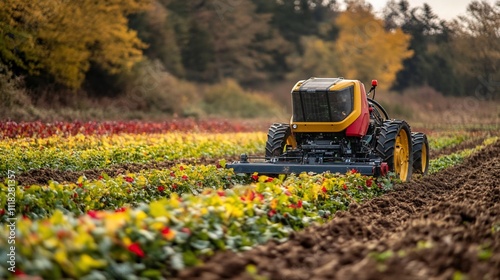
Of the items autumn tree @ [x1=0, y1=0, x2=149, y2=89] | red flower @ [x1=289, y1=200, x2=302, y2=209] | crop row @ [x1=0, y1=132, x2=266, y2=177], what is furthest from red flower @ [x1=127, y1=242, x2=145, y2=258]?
autumn tree @ [x1=0, y1=0, x2=149, y2=89]

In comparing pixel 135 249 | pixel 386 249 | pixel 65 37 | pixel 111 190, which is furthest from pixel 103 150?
pixel 65 37

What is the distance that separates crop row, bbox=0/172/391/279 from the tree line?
2226cm

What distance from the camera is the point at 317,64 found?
64125 millimetres

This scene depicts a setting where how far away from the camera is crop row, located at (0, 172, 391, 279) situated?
608cm

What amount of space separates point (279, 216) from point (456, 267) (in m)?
2.82

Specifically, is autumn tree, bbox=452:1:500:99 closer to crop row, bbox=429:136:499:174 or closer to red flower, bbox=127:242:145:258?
crop row, bbox=429:136:499:174

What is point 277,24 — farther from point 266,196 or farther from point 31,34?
point 266,196

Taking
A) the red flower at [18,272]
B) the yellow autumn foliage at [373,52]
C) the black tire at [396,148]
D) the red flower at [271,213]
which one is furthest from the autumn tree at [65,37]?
the red flower at [18,272]

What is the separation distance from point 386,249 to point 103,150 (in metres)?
12.5

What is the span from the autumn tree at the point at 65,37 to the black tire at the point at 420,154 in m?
17.4

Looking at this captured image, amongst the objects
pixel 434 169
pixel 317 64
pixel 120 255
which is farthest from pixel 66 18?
pixel 317 64

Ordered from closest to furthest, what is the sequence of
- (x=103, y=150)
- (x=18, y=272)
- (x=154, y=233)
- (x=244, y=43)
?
(x=18, y=272) < (x=154, y=233) < (x=103, y=150) < (x=244, y=43)

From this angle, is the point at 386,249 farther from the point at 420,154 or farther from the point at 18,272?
the point at 420,154

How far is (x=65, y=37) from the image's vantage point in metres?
33.4
